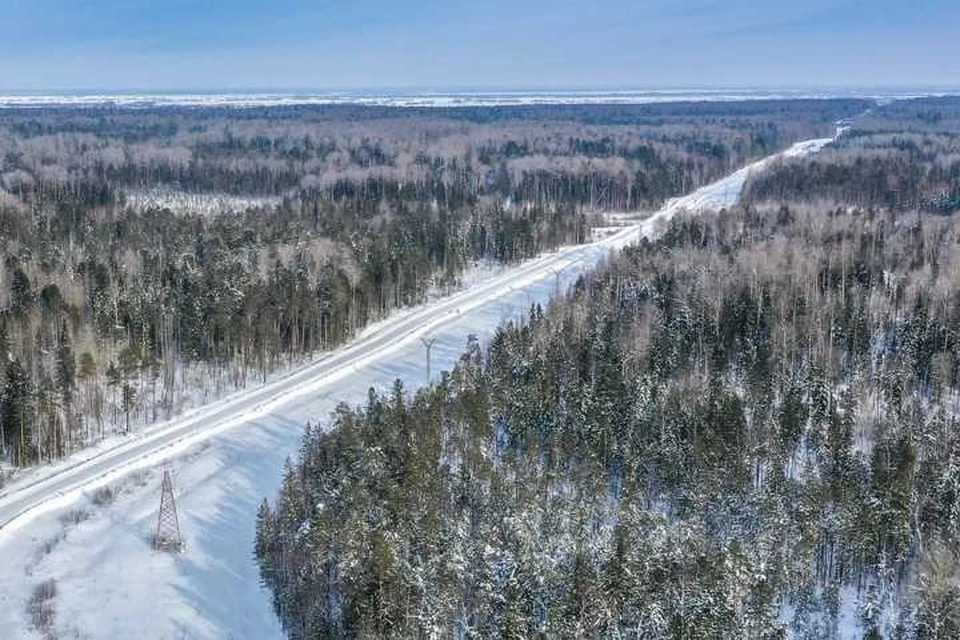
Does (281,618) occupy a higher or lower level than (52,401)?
lower

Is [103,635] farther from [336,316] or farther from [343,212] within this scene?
[343,212]

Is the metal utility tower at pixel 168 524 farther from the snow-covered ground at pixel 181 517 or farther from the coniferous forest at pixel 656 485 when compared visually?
the coniferous forest at pixel 656 485

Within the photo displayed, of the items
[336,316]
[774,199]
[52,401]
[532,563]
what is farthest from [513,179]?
[532,563]

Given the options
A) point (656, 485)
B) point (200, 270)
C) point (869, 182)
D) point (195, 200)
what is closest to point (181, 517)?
point (656, 485)

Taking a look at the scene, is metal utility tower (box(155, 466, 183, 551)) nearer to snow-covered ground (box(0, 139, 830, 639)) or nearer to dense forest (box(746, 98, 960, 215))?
snow-covered ground (box(0, 139, 830, 639))

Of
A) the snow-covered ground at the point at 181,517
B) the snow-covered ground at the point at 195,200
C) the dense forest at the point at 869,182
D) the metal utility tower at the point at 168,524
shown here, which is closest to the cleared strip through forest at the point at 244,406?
the snow-covered ground at the point at 181,517

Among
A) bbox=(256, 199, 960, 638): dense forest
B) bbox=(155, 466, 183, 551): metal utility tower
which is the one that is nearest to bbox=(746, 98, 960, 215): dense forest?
bbox=(256, 199, 960, 638): dense forest

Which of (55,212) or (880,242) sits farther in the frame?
(55,212)
